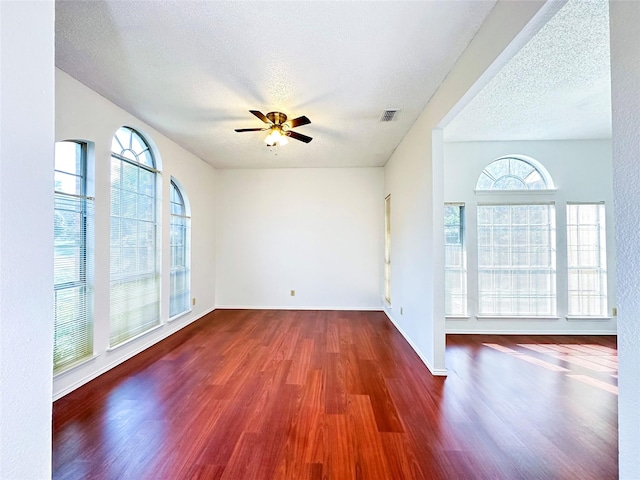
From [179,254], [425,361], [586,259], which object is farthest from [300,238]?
[586,259]

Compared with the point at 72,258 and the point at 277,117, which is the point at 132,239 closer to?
the point at 72,258

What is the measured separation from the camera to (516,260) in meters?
4.06

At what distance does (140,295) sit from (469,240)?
4585 millimetres

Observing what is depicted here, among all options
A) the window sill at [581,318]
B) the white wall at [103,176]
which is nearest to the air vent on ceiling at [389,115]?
the white wall at [103,176]

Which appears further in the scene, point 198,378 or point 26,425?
point 198,378

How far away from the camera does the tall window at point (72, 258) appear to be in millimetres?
2357

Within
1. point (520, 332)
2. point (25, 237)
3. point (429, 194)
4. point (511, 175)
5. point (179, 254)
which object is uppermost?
point (511, 175)

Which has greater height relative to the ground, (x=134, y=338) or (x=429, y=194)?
(x=429, y=194)

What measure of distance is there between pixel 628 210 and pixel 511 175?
Result: 3.85m

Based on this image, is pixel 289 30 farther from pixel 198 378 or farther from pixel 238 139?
pixel 198 378

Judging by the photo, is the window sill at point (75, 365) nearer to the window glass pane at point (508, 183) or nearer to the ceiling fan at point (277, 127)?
the ceiling fan at point (277, 127)

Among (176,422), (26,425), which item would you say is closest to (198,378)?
(176,422)

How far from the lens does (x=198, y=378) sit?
2633 mm

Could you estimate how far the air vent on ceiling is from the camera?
305 cm
